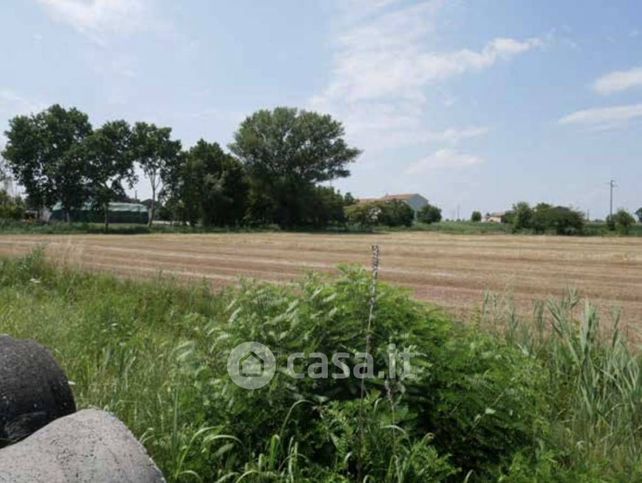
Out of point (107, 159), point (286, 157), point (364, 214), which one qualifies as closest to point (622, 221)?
point (364, 214)

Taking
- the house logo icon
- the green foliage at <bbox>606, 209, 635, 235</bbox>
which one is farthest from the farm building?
the house logo icon

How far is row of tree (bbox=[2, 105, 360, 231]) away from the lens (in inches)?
2351

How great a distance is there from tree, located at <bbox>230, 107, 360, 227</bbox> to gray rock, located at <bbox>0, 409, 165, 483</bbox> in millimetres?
71767

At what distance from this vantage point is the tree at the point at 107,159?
60031mm

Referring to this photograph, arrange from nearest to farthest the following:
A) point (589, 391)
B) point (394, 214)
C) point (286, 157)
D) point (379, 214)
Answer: point (589, 391) → point (286, 157) → point (394, 214) → point (379, 214)

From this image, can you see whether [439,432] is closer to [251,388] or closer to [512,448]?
[512,448]

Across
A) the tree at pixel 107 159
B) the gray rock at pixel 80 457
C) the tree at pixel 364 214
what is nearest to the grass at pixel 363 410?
the gray rock at pixel 80 457

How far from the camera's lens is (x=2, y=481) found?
5.99ft

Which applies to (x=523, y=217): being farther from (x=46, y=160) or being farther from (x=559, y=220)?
(x=46, y=160)

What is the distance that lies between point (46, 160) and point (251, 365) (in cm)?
6457

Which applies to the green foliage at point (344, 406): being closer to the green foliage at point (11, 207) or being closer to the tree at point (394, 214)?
the green foliage at point (11, 207)

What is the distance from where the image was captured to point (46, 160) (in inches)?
2343

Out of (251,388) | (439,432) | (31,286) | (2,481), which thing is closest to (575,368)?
(439,432)

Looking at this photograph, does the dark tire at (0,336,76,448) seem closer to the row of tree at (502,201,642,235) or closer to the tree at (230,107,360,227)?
the row of tree at (502,201,642,235)
